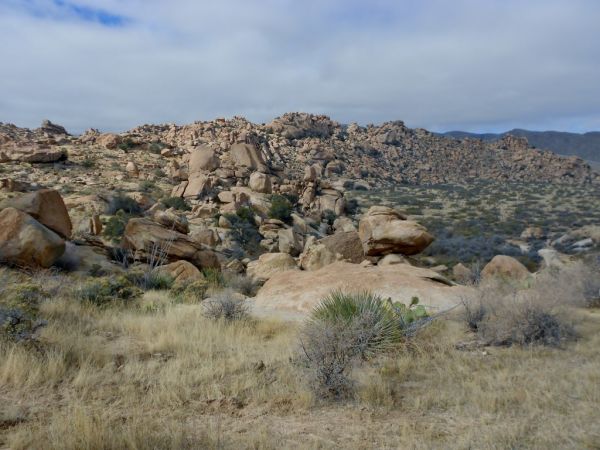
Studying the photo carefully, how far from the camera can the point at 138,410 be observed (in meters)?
4.68

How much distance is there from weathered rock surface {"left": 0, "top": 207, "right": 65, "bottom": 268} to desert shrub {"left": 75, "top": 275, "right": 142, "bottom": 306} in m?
3.09

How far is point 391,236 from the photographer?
15125 millimetres

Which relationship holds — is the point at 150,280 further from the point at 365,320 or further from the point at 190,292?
the point at 365,320

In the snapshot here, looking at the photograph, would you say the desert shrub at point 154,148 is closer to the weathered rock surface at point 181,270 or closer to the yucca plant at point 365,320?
the weathered rock surface at point 181,270

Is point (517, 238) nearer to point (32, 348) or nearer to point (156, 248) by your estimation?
point (156, 248)

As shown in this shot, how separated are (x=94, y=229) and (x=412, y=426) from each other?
1801cm

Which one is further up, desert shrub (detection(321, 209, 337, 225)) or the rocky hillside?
the rocky hillside

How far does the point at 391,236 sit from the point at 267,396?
10.6 metres

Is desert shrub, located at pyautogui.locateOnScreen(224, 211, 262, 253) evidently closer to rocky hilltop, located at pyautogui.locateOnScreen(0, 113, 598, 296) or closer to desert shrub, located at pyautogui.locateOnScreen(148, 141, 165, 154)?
rocky hilltop, located at pyautogui.locateOnScreen(0, 113, 598, 296)

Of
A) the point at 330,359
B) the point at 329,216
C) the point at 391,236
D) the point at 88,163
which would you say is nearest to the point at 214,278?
the point at 391,236

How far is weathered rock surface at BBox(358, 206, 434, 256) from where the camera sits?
1502 cm

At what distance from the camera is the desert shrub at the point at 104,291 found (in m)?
9.86

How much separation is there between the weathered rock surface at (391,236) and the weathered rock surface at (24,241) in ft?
30.6

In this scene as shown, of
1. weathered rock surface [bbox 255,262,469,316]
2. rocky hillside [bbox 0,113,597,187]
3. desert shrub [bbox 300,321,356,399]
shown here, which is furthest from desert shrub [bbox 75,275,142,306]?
rocky hillside [bbox 0,113,597,187]
